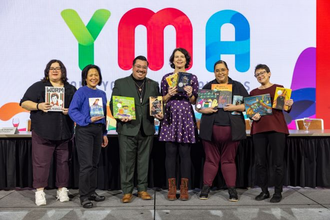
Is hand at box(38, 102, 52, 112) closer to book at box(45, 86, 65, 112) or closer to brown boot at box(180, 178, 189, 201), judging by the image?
book at box(45, 86, 65, 112)

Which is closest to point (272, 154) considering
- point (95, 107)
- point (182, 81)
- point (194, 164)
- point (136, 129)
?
point (194, 164)

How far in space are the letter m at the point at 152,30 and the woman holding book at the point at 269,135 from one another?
2.67 metres

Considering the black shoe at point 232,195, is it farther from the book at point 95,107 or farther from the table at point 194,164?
the book at point 95,107

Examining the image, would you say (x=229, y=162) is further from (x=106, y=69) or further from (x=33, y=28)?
(x=33, y=28)

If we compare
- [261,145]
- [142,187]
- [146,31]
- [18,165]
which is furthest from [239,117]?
[146,31]

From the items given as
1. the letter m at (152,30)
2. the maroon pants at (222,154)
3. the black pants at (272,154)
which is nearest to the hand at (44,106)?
the maroon pants at (222,154)

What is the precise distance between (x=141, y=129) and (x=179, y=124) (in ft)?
1.35

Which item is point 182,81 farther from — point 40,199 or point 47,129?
point 40,199

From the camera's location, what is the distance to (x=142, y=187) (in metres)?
3.20

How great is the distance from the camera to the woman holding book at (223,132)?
3.10 m

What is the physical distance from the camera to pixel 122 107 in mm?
2967

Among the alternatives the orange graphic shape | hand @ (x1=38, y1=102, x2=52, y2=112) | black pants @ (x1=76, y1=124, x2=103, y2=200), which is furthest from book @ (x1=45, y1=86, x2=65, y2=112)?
the orange graphic shape

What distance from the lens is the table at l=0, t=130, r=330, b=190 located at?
3.61 metres

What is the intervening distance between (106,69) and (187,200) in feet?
10.8
